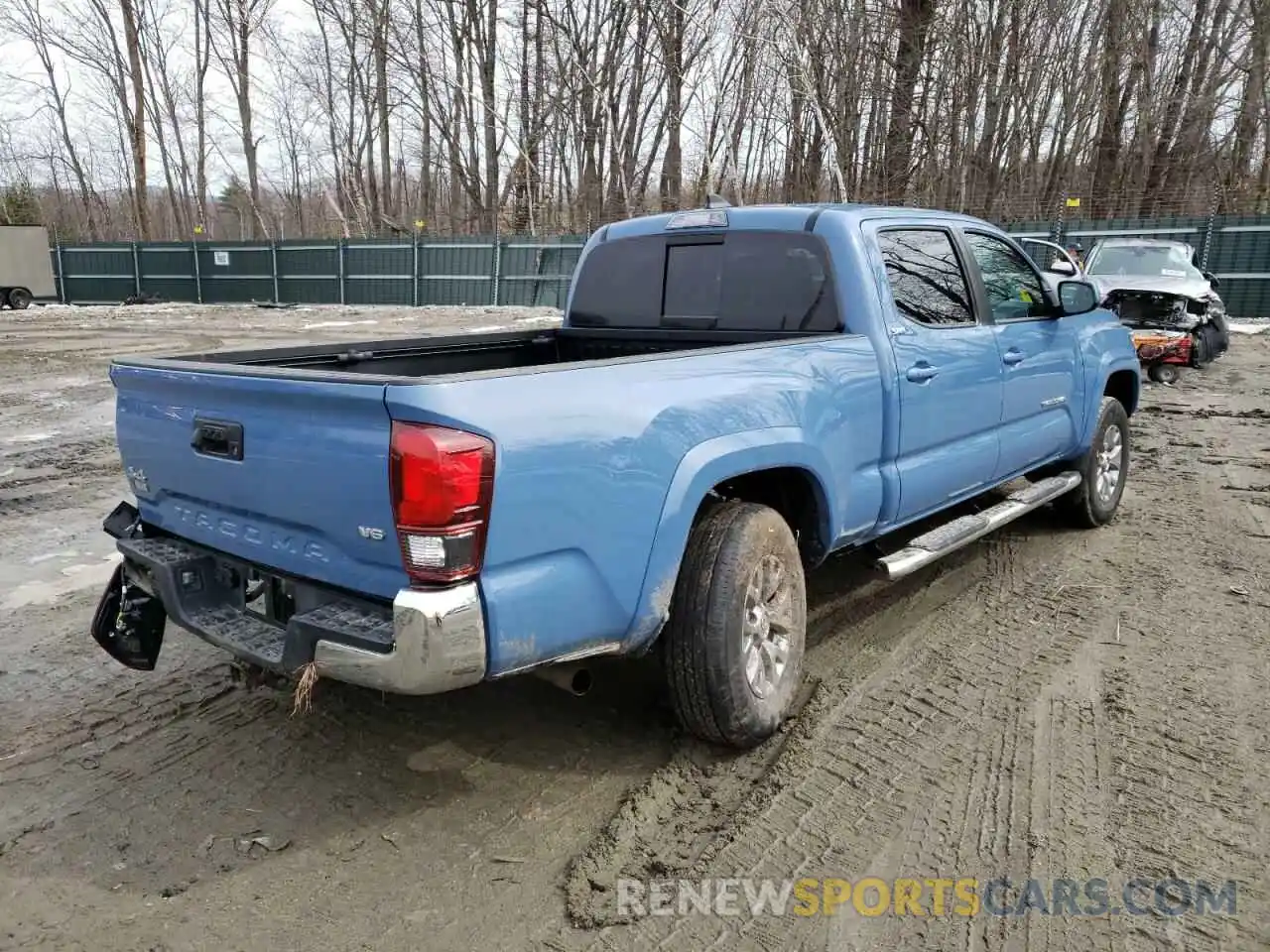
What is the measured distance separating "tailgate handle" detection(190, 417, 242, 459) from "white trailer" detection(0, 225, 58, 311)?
3170 cm

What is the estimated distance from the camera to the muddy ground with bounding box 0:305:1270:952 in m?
2.48

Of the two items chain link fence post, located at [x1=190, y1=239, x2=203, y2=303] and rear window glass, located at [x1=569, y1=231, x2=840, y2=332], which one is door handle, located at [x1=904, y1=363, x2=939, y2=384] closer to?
rear window glass, located at [x1=569, y1=231, x2=840, y2=332]

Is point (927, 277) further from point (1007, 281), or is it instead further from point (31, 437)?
point (31, 437)

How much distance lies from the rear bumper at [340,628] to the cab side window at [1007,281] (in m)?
3.50

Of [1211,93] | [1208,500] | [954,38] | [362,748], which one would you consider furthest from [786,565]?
[1211,93]

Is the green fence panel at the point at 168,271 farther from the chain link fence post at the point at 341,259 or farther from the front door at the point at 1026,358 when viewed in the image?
the front door at the point at 1026,358

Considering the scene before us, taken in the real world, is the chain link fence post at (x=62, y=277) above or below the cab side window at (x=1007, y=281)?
below

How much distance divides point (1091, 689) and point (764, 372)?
192 cm

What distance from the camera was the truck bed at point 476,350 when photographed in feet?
13.2

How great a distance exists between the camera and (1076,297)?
5184mm

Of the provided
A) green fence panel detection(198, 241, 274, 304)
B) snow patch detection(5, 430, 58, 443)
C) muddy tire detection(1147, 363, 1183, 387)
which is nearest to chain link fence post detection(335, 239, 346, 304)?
green fence panel detection(198, 241, 274, 304)

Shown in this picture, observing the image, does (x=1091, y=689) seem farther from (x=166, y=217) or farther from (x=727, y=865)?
(x=166, y=217)

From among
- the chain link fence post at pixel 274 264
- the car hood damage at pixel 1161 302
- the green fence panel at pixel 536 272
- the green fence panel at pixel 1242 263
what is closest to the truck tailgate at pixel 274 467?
the car hood damage at pixel 1161 302

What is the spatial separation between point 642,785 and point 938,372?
Answer: 2278 millimetres
